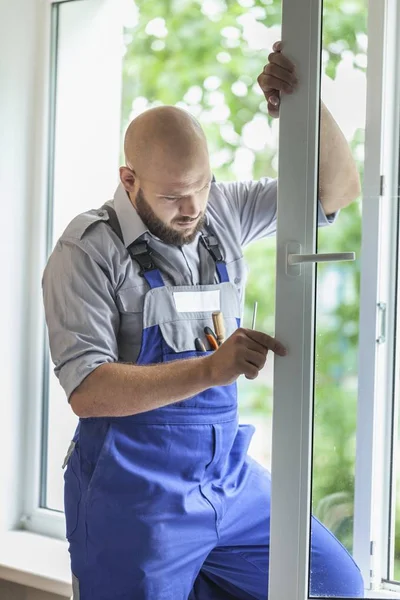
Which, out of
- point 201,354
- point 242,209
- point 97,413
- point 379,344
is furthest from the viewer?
point 242,209

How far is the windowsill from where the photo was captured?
2018mm

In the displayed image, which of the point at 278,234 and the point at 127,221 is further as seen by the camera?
the point at 127,221

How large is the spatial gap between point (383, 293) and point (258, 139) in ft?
5.38

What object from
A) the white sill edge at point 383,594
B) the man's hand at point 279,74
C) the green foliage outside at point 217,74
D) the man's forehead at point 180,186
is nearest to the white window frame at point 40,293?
the green foliage outside at point 217,74

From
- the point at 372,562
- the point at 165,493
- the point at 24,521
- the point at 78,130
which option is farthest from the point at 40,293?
the point at 372,562

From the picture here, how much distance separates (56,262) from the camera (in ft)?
5.27

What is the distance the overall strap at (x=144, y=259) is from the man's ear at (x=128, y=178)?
0.09 m

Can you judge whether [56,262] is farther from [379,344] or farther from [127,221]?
[379,344]

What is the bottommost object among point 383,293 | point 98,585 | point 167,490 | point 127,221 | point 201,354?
point 98,585

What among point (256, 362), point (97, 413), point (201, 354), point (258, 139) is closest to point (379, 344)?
point (256, 362)

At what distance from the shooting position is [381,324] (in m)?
1.36

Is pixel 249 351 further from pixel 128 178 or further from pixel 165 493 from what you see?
pixel 128 178

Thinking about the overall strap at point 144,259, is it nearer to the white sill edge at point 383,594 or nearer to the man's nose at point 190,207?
the man's nose at point 190,207

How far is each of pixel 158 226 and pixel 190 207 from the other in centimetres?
8
